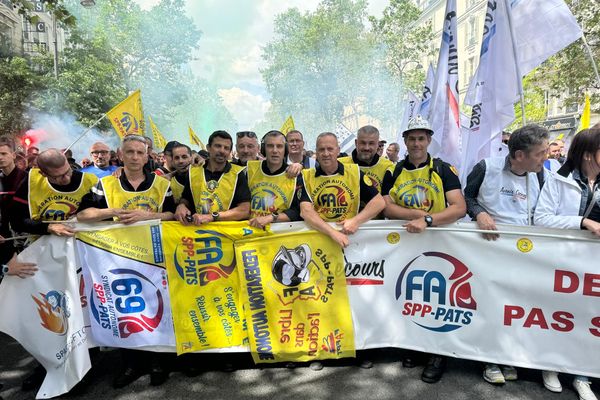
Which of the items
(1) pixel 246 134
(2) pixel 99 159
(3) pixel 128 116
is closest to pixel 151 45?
(3) pixel 128 116

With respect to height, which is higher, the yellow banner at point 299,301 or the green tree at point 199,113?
the green tree at point 199,113

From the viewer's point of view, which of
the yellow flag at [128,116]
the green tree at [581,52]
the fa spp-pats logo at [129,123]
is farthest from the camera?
the green tree at [581,52]

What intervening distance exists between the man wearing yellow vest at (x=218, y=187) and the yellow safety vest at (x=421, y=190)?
4.63 feet

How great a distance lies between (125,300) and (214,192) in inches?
48.3

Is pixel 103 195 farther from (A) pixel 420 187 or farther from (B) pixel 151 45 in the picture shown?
(B) pixel 151 45

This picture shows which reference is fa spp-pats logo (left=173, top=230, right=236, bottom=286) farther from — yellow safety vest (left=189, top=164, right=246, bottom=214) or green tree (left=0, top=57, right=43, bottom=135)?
green tree (left=0, top=57, right=43, bottom=135)

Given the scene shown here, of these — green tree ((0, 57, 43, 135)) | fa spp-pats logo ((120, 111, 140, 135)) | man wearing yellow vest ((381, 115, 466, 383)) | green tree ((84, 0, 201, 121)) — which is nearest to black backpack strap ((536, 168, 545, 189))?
man wearing yellow vest ((381, 115, 466, 383))

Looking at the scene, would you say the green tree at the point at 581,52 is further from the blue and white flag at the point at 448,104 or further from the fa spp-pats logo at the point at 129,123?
the fa spp-pats logo at the point at 129,123

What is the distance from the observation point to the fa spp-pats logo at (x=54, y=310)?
11.2ft

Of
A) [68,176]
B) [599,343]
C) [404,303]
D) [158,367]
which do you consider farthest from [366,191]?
[68,176]

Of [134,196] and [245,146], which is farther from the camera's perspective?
[245,146]

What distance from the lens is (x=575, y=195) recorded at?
127 inches

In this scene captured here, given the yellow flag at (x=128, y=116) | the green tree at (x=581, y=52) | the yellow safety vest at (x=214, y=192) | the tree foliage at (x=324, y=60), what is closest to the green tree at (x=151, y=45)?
the tree foliage at (x=324, y=60)

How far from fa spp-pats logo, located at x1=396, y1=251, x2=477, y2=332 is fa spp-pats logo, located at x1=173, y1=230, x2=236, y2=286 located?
5.01ft
